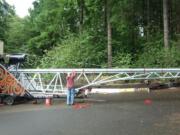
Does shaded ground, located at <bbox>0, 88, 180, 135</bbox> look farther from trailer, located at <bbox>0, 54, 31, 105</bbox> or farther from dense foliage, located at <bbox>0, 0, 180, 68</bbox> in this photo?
dense foliage, located at <bbox>0, 0, 180, 68</bbox>

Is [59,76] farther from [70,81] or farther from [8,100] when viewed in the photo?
[8,100]

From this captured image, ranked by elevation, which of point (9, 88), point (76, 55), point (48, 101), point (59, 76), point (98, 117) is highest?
point (76, 55)

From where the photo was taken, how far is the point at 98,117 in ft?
61.4

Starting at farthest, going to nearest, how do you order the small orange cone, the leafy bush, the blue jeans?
1. the leafy bush
2. the small orange cone
3. the blue jeans

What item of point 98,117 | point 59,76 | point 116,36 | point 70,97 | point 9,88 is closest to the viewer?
point 98,117

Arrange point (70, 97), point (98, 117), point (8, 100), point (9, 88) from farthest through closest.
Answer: point (9, 88), point (8, 100), point (70, 97), point (98, 117)

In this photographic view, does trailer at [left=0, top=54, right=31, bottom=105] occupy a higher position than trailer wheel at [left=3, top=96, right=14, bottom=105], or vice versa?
trailer at [left=0, top=54, right=31, bottom=105]

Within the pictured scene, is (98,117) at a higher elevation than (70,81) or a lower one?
lower

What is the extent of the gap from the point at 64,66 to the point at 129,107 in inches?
767

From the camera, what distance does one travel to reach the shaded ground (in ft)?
50.6

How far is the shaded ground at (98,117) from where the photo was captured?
50.6 ft

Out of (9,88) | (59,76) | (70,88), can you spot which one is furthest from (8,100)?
(70,88)

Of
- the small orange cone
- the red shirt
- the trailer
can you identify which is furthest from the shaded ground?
the trailer

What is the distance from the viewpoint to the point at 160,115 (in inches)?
734
